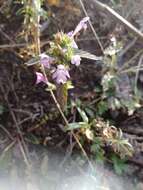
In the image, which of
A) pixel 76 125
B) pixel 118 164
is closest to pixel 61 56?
pixel 76 125

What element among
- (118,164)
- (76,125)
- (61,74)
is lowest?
(118,164)

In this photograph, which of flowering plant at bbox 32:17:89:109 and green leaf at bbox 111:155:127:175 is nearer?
flowering plant at bbox 32:17:89:109

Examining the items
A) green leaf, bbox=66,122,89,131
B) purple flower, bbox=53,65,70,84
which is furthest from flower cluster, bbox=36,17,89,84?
green leaf, bbox=66,122,89,131

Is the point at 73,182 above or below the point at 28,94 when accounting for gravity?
below

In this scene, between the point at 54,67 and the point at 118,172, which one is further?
the point at 118,172

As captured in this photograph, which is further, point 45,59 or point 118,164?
point 118,164

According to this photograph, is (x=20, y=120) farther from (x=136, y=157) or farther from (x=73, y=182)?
(x=136, y=157)

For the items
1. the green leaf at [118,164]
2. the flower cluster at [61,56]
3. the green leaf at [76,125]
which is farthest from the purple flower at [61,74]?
the green leaf at [118,164]

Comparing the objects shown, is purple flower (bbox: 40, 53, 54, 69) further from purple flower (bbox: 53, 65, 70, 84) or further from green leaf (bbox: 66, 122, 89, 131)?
green leaf (bbox: 66, 122, 89, 131)

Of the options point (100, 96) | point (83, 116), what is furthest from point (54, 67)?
point (100, 96)

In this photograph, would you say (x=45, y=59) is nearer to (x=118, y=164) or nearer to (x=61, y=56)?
(x=61, y=56)

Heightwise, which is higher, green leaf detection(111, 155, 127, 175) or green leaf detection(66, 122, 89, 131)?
green leaf detection(66, 122, 89, 131)
